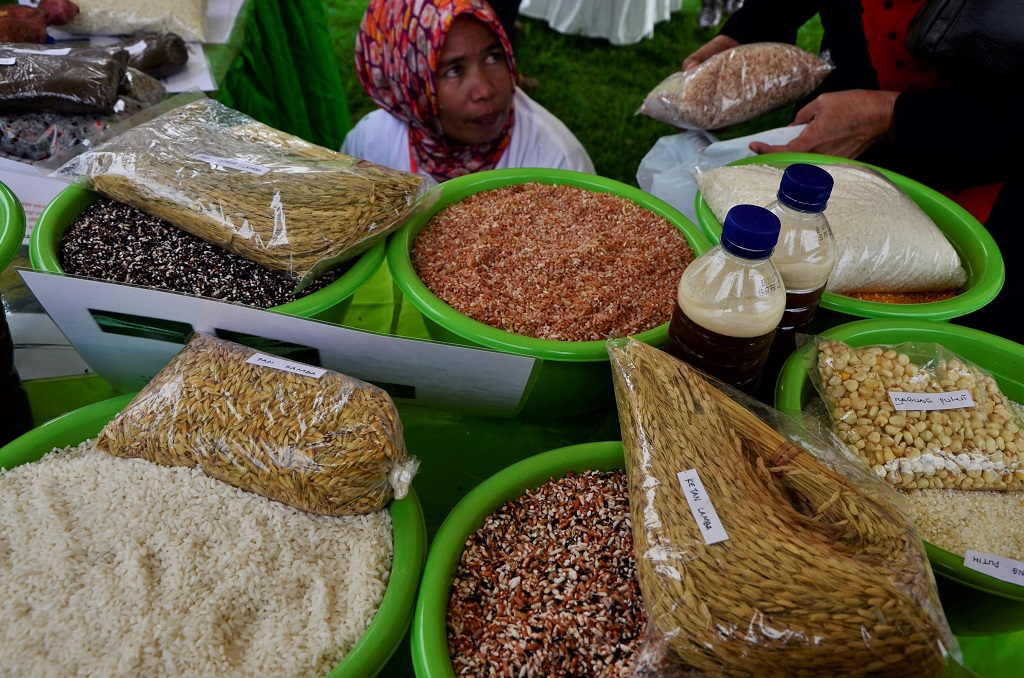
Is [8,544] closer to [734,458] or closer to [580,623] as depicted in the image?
[580,623]

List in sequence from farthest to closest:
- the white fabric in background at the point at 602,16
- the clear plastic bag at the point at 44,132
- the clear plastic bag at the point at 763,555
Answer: the white fabric in background at the point at 602,16, the clear plastic bag at the point at 44,132, the clear plastic bag at the point at 763,555

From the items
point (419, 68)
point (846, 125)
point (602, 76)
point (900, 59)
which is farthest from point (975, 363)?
point (602, 76)

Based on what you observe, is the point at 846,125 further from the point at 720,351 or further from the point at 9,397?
the point at 9,397

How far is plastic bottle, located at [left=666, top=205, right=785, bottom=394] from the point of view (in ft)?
2.35

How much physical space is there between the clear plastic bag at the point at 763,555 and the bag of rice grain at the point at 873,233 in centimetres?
47

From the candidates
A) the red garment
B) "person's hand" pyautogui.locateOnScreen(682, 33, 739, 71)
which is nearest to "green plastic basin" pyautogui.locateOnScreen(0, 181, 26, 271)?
"person's hand" pyautogui.locateOnScreen(682, 33, 739, 71)

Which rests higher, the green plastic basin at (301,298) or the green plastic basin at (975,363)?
the green plastic basin at (301,298)

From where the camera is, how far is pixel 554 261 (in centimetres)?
109

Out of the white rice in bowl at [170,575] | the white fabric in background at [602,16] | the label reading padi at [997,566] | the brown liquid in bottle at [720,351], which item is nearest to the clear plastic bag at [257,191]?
the white rice in bowl at [170,575]

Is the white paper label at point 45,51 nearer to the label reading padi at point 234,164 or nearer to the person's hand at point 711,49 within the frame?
the label reading padi at point 234,164

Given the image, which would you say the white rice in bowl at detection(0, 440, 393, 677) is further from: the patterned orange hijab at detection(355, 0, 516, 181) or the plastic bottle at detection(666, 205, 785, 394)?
A: the patterned orange hijab at detection(355, 0, 516, 181)

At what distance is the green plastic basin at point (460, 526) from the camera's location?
2.16 ft

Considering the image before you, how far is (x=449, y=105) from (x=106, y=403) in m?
1.23

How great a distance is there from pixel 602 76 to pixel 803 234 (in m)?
3.53
